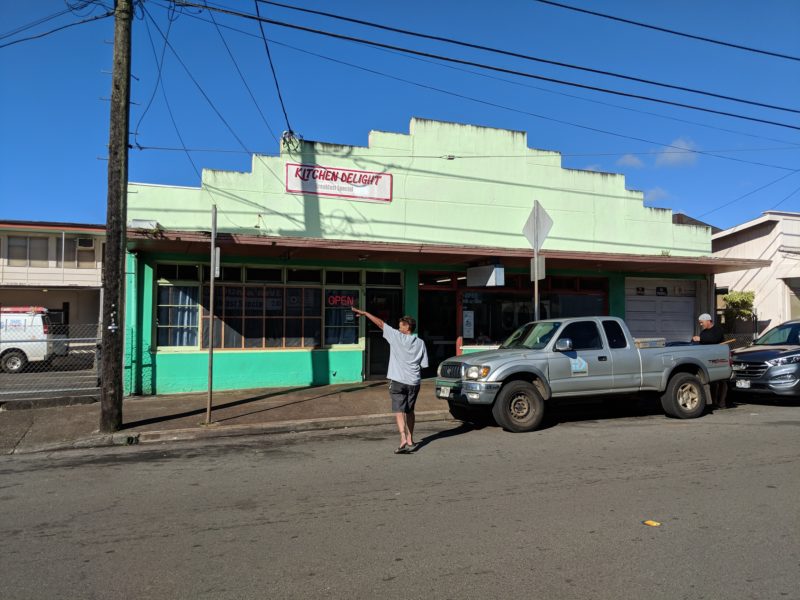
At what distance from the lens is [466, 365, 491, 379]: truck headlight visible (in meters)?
8.74

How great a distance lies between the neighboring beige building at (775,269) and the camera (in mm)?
18625

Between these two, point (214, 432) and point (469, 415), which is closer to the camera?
point (214, 432)

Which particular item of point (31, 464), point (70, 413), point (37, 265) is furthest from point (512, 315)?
point (37, 265)

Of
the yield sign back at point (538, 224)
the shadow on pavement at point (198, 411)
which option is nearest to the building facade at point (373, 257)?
the shadow on pavement at point (198, 411)

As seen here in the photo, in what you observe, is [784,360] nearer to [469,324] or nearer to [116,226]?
[469,324]

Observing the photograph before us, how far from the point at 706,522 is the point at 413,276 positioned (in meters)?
9.97

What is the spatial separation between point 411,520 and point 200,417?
5.97 m

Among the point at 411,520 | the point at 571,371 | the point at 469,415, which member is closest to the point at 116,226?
the point at 469,415

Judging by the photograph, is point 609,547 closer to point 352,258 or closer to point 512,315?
point 352,258

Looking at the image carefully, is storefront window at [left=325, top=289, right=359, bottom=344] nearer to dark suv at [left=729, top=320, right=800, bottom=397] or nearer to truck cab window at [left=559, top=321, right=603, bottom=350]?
truck cab window at [left=559, top=321, right=603, bottom=350]

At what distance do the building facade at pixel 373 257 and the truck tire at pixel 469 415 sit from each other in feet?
12.7

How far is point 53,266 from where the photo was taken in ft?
85.7

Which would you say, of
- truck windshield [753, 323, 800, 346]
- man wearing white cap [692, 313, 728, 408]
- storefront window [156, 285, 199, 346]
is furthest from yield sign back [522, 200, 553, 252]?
storefront window [156, 285, 199, 346]

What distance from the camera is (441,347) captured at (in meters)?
14.7
